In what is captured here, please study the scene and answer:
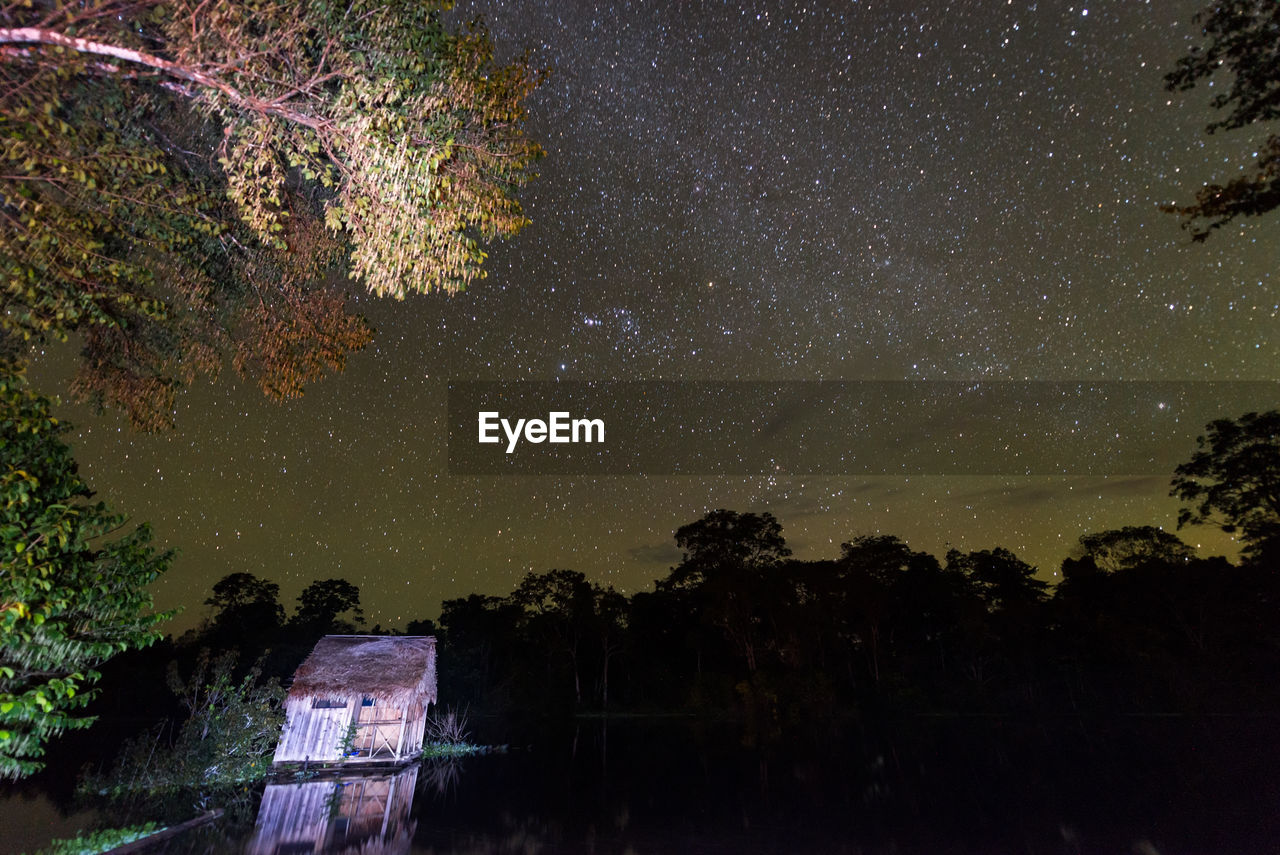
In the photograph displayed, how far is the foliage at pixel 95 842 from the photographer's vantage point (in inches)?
365

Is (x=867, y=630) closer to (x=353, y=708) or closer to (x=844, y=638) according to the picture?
(x=844, y=638)

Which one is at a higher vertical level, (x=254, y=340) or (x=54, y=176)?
(x=254, y=340)

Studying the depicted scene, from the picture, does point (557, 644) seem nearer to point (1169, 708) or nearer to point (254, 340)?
point (1169, 708)

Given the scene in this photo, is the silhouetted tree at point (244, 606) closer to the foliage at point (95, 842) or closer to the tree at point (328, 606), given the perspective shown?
the tree at point (328, 606)

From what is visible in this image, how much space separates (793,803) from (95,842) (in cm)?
1280

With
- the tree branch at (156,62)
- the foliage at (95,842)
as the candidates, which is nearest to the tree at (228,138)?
the tree branch at (156,62)

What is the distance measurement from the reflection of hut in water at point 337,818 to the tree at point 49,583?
5906 millimetres

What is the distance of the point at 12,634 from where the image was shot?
4934mm

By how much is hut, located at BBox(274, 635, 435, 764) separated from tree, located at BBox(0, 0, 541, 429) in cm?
1540

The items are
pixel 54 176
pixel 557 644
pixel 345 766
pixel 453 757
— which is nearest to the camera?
pixel 54 176

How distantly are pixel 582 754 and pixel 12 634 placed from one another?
22544 mm

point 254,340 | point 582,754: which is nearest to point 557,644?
point 582,754

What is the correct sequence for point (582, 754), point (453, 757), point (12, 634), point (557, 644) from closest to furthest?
point (12, 634), point (453, 757), point (582, 754), point (557, 644)

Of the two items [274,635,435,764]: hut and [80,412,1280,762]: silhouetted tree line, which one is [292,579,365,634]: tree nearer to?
[80,412,1280,762]: silhouetted tree line
